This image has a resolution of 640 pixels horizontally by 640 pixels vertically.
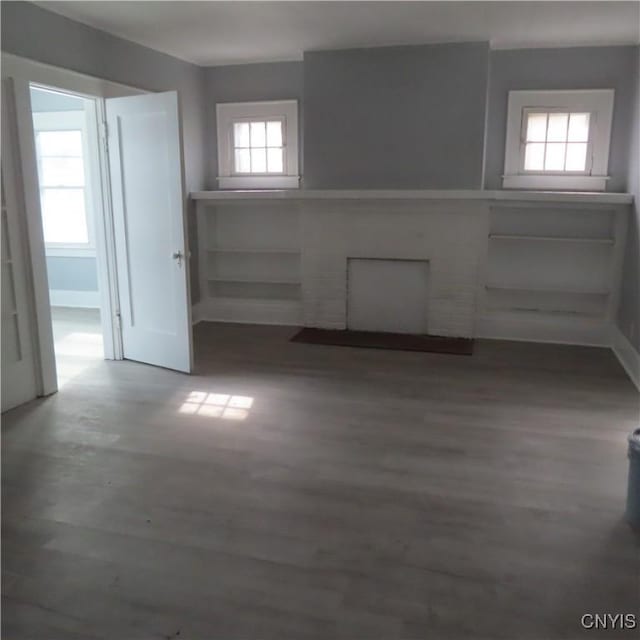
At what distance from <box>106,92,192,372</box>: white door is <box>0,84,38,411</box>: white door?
91cm

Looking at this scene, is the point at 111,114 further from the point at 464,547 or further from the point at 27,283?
the point at 464,547

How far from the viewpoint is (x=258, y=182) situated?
239 inches

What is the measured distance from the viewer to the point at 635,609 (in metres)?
2.09

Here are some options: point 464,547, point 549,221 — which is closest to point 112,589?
point 464,547

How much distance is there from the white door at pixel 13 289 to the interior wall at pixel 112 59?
0.42 metres

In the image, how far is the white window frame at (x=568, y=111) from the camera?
5215 millimetres

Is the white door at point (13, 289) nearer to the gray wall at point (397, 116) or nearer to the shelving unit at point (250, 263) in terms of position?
the shelving unit at point (250, 263)

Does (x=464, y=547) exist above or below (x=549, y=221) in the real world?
below

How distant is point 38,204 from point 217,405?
1.77 m

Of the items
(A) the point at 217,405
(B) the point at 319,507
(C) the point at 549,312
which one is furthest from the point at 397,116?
(B) the point at 319,507

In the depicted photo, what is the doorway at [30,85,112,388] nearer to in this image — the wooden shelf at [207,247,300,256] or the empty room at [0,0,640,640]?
the empty room at [0,0,640,640]

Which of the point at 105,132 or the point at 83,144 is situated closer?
the point at 105,132

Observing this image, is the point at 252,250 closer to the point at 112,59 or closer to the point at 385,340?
the point at 385,340

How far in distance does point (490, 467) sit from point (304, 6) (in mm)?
3127
